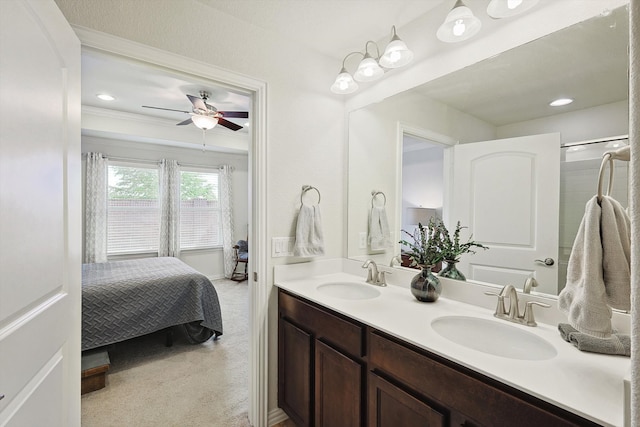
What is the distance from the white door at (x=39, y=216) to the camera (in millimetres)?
755

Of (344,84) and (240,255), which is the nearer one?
(344,84)

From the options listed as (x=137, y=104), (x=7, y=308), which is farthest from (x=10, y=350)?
(x=137, y=104)

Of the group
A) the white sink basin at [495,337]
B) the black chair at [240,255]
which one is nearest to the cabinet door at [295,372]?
the white sink basin at [495,337]

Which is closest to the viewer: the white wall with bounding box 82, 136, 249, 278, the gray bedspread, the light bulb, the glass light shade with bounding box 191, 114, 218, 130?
the light bulb

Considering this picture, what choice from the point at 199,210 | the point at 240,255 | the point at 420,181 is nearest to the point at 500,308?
the point at 420,181

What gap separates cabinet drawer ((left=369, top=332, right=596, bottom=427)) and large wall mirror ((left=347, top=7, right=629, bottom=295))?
0.64 metres

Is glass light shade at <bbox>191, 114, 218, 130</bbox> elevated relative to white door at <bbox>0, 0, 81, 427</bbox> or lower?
elevated

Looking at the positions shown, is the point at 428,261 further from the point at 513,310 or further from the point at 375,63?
the point at 375,63

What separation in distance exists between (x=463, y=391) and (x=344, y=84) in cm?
175

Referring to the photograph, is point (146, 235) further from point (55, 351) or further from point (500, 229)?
point (500, 229)

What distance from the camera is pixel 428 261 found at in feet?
4.92

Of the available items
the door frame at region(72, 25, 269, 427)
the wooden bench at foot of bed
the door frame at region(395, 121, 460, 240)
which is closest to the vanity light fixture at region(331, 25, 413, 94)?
the door frame at region(395, 121, 460, 240)

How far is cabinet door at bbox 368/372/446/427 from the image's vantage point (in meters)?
0.97

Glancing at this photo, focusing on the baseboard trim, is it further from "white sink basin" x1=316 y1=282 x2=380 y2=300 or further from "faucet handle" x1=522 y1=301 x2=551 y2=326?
"faucet handle" x1=522 y1=301 x2=551 y2=326
